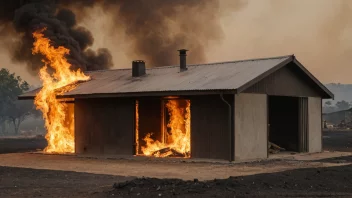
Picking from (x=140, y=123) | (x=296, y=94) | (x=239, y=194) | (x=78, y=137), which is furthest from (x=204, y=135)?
(x=239, y=194)

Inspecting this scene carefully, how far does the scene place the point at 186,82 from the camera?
76.5 feet

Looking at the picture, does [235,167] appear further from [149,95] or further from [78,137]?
[78,137]

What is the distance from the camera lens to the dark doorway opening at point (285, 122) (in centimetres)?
2662

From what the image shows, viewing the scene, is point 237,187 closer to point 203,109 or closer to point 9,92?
point 203,109

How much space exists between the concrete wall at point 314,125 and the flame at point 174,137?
648cm

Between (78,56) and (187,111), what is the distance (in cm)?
1023

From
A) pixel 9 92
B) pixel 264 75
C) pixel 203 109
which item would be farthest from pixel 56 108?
pixel 9 92

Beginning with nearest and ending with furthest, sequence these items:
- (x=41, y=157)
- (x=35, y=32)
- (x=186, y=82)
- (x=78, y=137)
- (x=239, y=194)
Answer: (x=239, y=194) → (x=186, y=82) → (x=41, y=157) → (x=78, y=137) → (x=35, y=32)

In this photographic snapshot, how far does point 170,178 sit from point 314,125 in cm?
1382

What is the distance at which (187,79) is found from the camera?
78.6ft

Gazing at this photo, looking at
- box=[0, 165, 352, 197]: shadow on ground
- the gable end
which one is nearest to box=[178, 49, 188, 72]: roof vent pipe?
the gable end

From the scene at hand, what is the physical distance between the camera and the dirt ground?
13.0m

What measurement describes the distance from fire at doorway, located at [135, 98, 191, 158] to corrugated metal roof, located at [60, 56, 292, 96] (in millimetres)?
965

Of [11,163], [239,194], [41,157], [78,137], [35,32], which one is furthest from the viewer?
[35,32]
